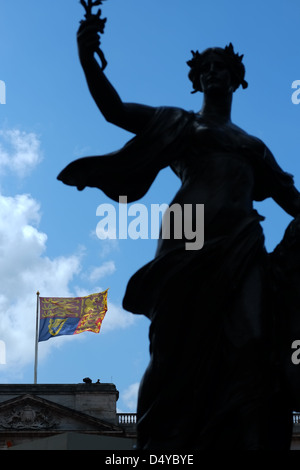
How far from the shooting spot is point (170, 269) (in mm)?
4008

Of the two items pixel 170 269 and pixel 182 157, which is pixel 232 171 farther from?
pixel 170 269

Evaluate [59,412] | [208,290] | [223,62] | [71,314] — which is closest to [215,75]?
[223,62]

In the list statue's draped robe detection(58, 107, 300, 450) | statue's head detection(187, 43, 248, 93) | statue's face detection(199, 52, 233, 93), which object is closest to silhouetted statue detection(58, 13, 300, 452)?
statue's draped robe detection(58, 107, 300, 450)

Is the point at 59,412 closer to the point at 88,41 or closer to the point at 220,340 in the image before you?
the point at 88,41

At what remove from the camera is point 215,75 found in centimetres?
464

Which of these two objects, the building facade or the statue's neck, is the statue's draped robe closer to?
the statue's neck

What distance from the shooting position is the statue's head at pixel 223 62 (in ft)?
15.3

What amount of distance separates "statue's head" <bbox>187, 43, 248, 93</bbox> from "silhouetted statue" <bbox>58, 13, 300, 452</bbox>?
33cm

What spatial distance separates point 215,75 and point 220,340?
159 centimetres

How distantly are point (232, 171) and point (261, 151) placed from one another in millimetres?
298

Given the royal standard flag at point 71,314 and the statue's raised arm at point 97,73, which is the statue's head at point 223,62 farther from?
the royal standard flag at point 71,314

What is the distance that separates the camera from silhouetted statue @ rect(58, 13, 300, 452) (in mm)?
3801
